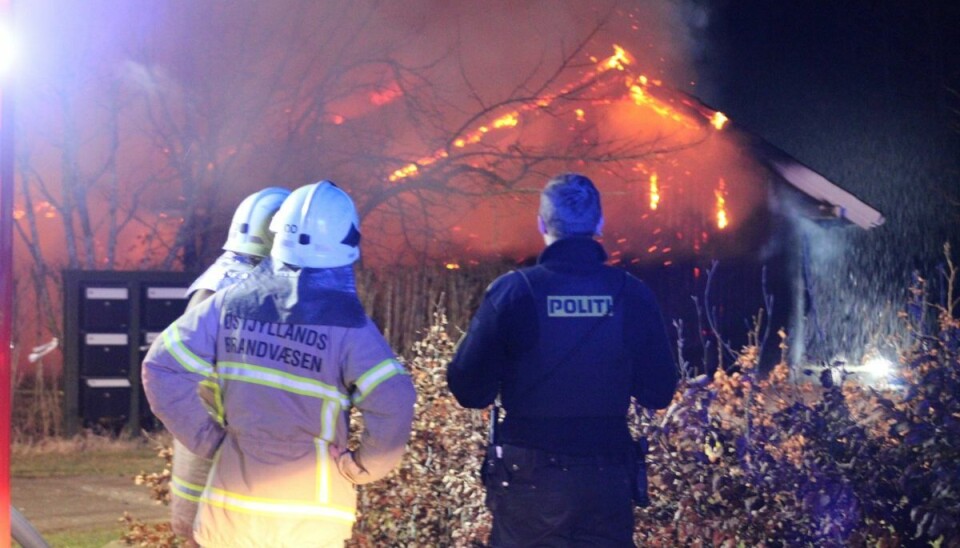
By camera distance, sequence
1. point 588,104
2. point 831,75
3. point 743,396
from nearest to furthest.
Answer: point 743,396 < point 588,104 < point 831,75

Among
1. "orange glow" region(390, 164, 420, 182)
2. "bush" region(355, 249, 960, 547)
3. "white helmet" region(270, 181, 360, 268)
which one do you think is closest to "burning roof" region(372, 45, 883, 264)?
"orange glow" region(390, 164, 420, 182)

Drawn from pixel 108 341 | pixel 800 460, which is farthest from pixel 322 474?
pixel 108 341

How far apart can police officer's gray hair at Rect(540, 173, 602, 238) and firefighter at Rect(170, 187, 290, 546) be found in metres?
1.04

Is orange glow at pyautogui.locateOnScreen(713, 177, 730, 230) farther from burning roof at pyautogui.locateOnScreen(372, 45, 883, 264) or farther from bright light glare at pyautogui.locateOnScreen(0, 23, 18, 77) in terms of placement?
bright light glare at pyautogui.locateOnScreen(0, 23, 18, 77)

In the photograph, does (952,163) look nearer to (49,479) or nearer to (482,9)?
(482,9)

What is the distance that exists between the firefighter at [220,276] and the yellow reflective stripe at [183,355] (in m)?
0.36

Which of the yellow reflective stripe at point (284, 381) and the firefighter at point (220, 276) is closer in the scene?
the yellow reflective stripe at point (284, 381)

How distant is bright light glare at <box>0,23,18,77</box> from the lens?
2.75 meters

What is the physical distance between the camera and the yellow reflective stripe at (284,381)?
2863 mm

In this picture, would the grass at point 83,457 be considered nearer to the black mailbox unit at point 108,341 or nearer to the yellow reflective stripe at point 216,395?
the black mailbox unit at point 108,341

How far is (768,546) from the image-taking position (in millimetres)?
3918

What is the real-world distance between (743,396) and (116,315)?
7144mm

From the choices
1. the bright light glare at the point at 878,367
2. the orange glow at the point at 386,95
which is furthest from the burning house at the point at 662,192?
the bright light glare at the point at 878,367

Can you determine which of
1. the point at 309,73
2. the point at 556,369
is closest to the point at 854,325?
the point at 556,369
